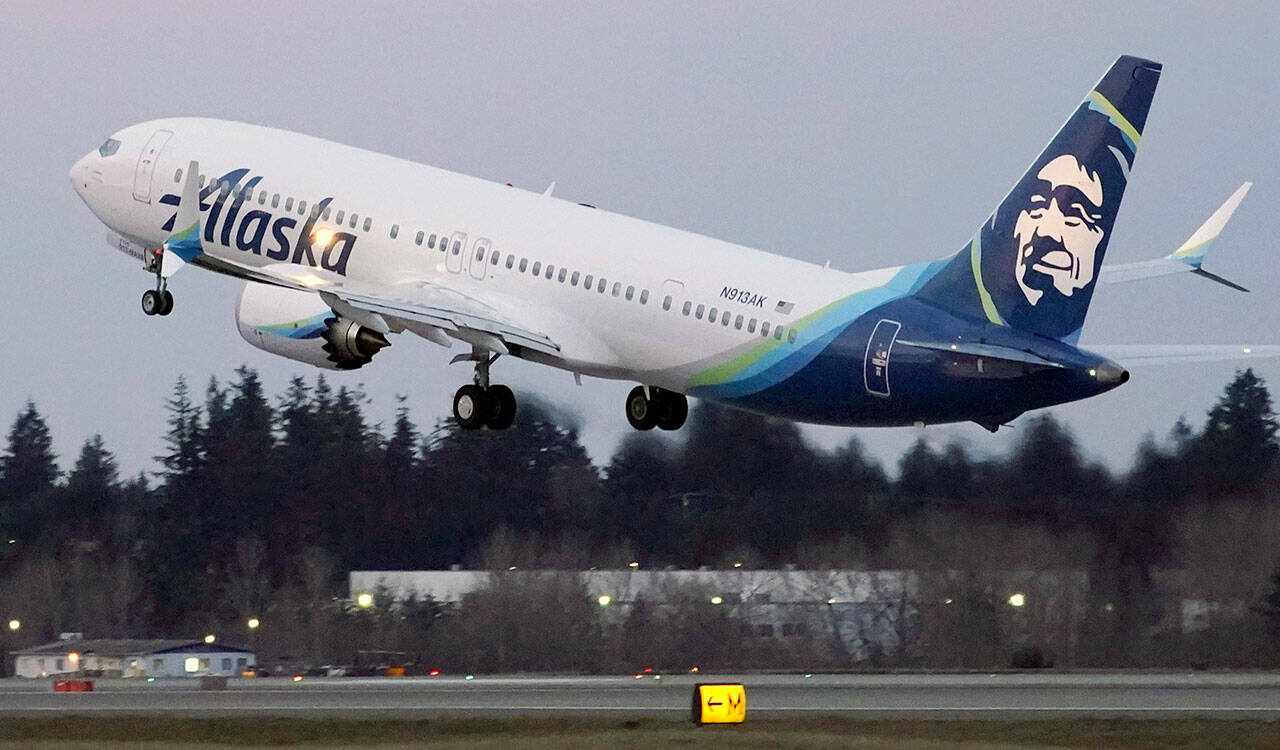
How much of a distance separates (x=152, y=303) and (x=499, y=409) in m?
10.0

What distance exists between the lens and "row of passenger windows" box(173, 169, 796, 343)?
57812mm

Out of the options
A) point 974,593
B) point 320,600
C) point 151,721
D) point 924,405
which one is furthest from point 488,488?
point 924,405

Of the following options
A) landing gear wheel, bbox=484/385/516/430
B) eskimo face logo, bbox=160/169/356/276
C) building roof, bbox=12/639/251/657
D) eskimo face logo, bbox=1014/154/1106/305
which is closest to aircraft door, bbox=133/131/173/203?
eskimo face logo, bbox=160/169/356/276

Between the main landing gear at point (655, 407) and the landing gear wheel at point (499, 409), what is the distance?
3.39 metres

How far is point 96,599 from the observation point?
106m

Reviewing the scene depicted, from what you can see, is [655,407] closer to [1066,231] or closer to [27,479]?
[1066,231]

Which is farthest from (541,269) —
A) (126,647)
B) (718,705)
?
(126,647)

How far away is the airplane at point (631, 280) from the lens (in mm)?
54250

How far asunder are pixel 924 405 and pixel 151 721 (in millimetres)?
20442

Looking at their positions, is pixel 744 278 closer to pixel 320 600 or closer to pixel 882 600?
pixel 882 600

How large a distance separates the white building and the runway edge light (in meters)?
39.7

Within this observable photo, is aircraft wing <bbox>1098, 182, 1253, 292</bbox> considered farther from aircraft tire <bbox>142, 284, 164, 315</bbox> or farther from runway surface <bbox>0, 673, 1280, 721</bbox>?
aircraft tire <bbox>142, 284, 164, 315</bbox>

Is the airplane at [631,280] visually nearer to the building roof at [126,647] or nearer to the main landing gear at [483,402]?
the main landing gear at [483,402]

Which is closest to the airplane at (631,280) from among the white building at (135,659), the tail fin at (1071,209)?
the tail fin at (1071,209)
